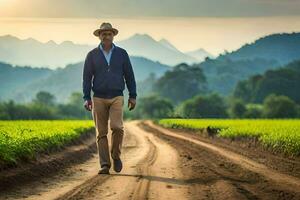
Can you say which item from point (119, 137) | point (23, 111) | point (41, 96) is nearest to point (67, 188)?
point (119, 137)

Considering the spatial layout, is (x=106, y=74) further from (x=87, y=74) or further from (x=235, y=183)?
(x=235, y=183)

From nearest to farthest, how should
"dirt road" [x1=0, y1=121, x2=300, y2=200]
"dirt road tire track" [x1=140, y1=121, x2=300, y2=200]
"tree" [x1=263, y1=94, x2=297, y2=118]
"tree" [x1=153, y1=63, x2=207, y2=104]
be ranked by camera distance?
"dirt road tire track" [x1=140, y1=121, x2=300, y2=200]
"dirt road" [x1=0, y1=121, x2=300, y2=200]
"tree" [x1=263, y1=94, x2=297, y2=118]
"tree" [x1=153, y1=63, x2=207, y2=104]

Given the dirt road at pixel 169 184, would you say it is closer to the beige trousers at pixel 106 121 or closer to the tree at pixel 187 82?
the beige trousers at pixel 106 121

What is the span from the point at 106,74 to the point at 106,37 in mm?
736

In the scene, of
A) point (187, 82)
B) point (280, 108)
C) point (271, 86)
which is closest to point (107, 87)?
point (280, 108)

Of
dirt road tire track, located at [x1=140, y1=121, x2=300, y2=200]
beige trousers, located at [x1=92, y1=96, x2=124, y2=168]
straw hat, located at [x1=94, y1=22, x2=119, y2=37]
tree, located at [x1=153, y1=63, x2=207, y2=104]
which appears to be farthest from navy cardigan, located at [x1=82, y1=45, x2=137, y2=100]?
tree, located at [x1=153, y1=63, x2=207, y2=104]

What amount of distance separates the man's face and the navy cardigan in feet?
0.70

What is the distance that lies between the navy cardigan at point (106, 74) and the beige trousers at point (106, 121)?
153 millimetres

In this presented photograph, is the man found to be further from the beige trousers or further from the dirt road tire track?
the dirt road tire track

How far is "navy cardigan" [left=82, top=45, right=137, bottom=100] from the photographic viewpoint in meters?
11.4

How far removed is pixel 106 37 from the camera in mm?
11453

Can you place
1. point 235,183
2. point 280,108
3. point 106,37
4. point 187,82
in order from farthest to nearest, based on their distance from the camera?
point 187,82
point 280,108
point 106,37
point 235,183

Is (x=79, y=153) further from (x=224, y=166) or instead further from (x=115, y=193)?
(x=115, y=193)

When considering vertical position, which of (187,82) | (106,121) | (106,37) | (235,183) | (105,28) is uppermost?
(187,82)
